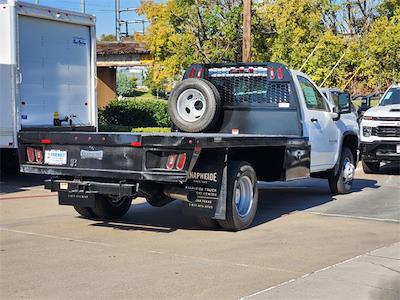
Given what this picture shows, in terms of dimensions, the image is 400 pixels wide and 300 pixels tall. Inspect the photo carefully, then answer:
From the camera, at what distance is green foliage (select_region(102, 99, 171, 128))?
27812 millimetres

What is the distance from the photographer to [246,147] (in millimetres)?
7879

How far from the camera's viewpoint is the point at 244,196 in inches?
324

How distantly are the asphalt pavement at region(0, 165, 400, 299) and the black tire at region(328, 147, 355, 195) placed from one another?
2.71 ft

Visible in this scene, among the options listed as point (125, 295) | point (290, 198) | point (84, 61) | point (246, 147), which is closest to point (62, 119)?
point (84, 61)

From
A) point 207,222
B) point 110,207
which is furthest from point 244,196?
point 110,207

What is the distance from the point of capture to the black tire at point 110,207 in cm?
867

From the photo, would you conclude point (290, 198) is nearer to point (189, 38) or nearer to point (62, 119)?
point (62, 119)

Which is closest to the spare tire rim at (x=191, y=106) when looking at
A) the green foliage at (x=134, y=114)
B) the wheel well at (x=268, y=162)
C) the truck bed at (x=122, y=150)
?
the wheel well at (x=268, y=162)

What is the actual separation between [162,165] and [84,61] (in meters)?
7.91

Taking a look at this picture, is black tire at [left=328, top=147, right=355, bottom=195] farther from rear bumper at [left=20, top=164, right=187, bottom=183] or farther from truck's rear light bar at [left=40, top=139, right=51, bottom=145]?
truck's rear light bar at [left=40, top=139, right=51, bottom=145]

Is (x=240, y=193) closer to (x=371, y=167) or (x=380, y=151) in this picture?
(x=380, y=151)

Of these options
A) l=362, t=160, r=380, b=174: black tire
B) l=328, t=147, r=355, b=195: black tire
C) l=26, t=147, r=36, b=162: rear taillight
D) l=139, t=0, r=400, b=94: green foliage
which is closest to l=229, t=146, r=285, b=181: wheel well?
l=328, t=147, r=355, b=195: black tire

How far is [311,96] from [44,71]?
613 centimetres

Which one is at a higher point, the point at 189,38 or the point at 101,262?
the point at 189,38
